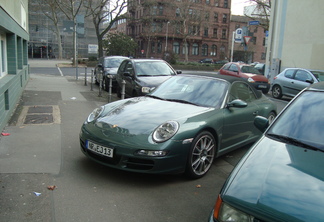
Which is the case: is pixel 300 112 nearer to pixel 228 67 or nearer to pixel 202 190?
pixel 202 190

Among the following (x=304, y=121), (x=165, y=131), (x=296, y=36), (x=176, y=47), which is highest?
(x=176, y=47)

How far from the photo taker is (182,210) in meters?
3.52

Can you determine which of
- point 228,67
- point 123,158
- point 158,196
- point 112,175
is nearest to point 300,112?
point 158,196

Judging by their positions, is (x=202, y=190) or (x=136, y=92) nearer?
(x=202, y=190)

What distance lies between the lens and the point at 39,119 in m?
7.48

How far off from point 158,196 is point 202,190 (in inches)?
24.6

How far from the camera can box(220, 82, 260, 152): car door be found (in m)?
4.95

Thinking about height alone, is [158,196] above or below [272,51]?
below

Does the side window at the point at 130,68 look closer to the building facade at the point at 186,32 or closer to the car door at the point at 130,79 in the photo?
the car door at the point at 130,79

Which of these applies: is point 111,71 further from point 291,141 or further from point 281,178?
point 281,178

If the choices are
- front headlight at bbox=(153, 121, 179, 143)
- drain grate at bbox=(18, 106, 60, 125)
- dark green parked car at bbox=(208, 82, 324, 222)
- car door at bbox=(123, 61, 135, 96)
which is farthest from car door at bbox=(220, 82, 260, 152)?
car door at bbox=(123, 61, 135, 96)

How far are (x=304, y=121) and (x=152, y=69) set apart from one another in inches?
307

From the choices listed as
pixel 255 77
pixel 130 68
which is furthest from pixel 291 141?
pixel 255 77

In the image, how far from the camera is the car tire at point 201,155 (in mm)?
4230
